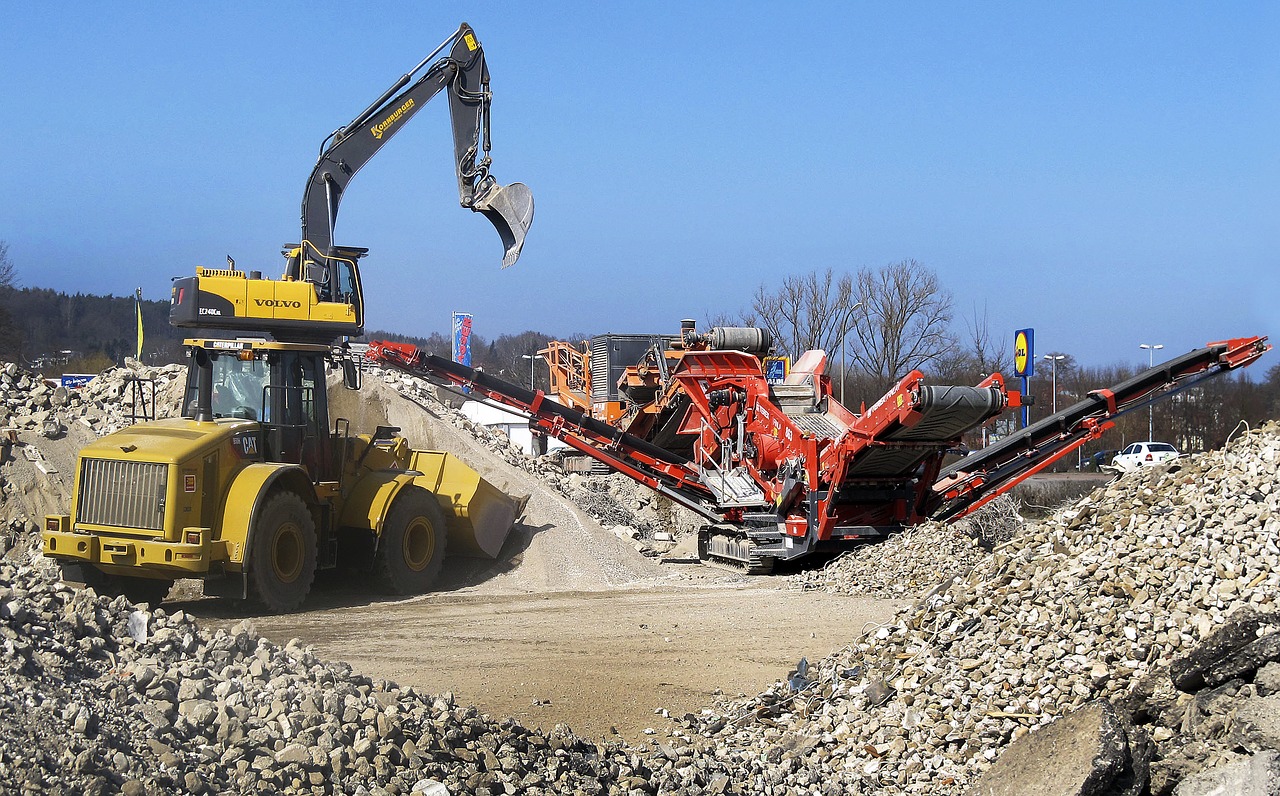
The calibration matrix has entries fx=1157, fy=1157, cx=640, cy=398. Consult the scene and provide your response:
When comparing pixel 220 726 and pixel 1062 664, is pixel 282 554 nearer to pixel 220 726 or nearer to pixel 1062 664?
pixel 220 726

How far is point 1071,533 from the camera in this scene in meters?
8.63

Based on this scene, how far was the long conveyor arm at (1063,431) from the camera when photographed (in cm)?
1653

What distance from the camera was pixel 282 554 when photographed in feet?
39.2

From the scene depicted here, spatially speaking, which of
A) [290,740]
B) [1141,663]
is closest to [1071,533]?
[1141,663]

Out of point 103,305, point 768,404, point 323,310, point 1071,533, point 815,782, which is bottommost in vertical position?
point 815,782

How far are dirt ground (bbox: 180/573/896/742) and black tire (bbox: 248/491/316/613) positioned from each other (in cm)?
31

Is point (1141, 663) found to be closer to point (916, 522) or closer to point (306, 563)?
point (306, 563)

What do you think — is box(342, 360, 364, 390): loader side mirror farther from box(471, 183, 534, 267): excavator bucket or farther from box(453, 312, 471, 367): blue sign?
box(453, 312, 471, 367): blue sign

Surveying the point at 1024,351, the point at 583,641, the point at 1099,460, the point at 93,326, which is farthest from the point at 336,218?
the point at 93,326

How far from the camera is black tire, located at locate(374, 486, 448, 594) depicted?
13391 mm

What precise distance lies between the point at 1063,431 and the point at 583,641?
916 cm

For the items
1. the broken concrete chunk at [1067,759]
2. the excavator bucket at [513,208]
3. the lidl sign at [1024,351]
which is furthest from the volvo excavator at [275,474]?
the lidl sign at [1024,351]

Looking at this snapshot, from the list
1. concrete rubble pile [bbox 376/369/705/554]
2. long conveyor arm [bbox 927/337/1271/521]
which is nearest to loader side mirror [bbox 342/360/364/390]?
concrete rubble pile [bbox 376/369/705/554]

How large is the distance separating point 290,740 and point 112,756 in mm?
879
